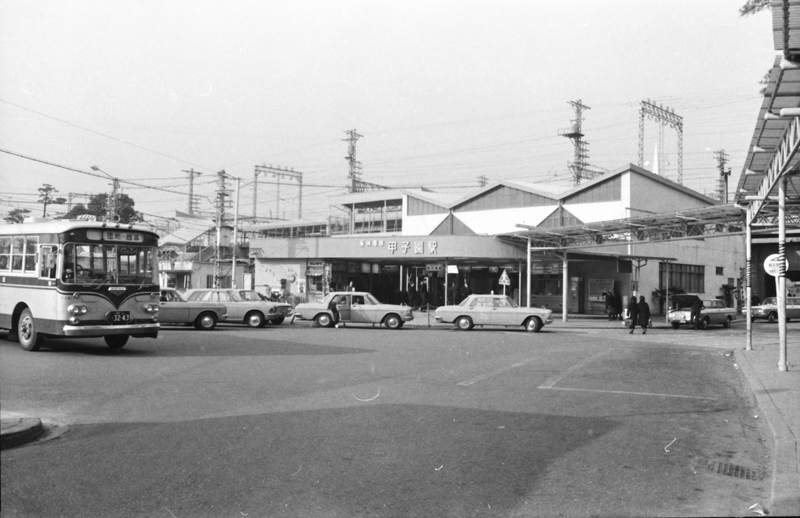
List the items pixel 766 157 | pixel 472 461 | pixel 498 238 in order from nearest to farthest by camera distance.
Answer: pixel 472 461
pixel 766 157
pixel 498 238

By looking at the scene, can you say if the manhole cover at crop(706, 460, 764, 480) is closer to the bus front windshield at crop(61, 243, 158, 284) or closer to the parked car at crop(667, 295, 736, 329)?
the bus front windshield at crop(61, 243, 158, 284)

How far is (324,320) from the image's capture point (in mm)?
29172

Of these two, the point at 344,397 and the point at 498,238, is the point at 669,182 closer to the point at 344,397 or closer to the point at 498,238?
the point at 498,238

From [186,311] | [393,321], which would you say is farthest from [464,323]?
[186,311]

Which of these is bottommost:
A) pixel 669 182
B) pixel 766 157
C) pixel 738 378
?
pixel 738 378

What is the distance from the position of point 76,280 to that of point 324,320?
47.3 feet

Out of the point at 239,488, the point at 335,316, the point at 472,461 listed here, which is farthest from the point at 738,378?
the point at 335,316

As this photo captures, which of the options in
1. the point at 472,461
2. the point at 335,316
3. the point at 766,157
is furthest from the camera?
the point at 335,316

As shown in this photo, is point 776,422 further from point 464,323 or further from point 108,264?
point 464,323

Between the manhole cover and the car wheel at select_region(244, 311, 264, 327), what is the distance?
71.6 ft

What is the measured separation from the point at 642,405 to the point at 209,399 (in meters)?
6.43

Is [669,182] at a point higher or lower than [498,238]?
higher

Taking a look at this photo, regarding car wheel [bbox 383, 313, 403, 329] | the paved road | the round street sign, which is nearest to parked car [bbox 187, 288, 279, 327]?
car wheel [bbox 383, 313, 403, 329]

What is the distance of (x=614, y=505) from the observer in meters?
5.77
